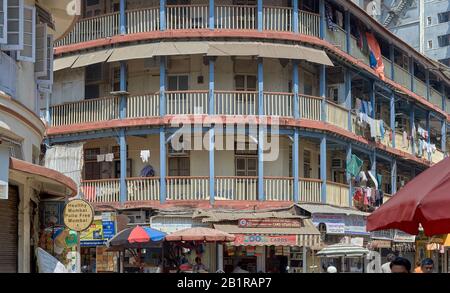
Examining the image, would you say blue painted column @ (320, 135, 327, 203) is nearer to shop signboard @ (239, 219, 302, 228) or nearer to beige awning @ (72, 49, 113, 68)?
shop signboard @ (239, 219, 302, 228)

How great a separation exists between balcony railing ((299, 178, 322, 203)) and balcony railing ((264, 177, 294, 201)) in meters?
0.39

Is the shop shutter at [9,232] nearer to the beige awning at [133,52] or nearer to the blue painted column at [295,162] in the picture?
the beige awning at [133,52]

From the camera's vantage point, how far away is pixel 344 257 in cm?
2748

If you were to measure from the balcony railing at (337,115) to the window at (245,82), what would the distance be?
8.41 feet

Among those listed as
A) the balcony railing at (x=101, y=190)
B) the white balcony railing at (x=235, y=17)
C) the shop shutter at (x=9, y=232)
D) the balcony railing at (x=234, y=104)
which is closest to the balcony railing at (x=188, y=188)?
the balcony railing at (x=101, y=190)

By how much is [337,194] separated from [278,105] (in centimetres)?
400

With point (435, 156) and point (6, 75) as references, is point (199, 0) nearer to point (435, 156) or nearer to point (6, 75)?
point (6, 75)

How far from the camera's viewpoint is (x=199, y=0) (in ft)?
85.5

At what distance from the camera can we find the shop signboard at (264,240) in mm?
23312

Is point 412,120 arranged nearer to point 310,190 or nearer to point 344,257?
point 344,257

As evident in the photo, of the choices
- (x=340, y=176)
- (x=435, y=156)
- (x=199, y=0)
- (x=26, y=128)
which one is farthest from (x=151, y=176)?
(x=435, y=156)

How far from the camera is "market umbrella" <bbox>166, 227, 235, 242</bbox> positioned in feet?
69.7

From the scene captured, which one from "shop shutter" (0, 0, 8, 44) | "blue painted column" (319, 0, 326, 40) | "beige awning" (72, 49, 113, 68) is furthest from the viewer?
"blue painted column" (319, 0, 326, 40)

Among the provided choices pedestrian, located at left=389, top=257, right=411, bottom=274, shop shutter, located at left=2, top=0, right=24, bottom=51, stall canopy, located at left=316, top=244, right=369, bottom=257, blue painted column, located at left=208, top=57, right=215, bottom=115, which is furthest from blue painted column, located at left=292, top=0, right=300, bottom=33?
pedestrian, located at left=389, top=257, right=411, bottom=274
